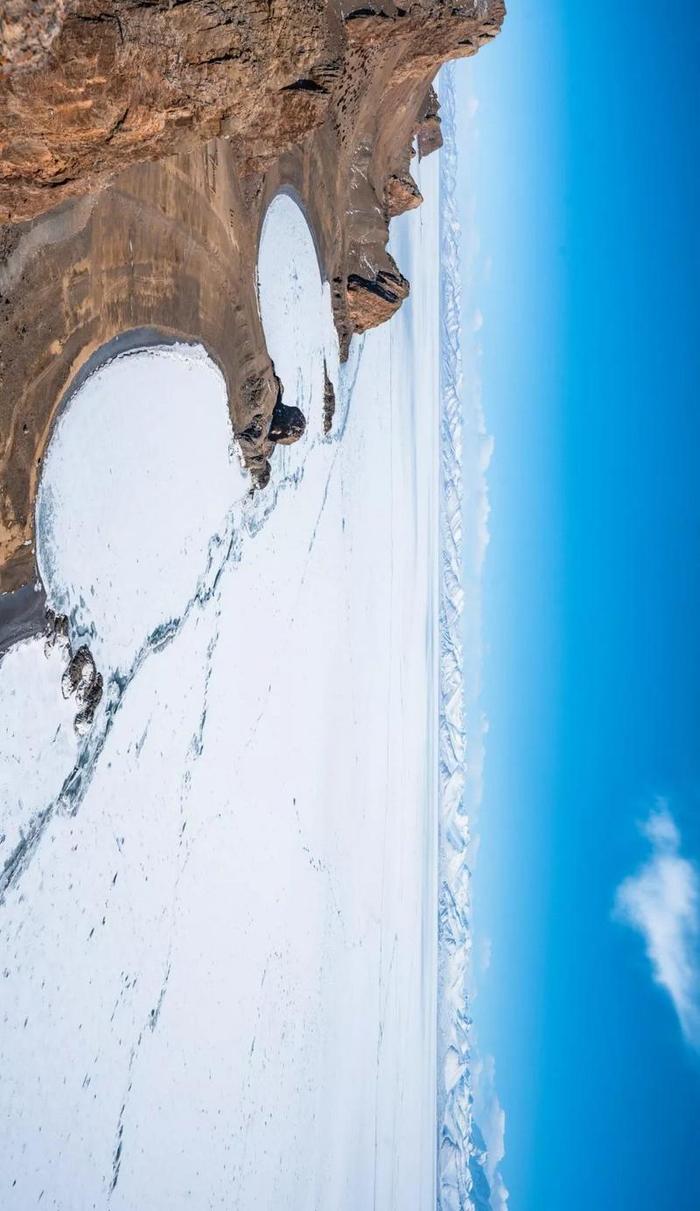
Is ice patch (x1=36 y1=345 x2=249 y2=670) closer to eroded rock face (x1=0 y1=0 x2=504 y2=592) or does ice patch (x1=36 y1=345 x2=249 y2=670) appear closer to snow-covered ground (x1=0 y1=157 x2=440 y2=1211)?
snow-covered ground (x1=0 y1=157 x2=440 y2=1211)

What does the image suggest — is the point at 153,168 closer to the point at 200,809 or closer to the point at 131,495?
the point at 131,495

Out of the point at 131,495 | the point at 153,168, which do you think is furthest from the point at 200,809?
the point at 153,168

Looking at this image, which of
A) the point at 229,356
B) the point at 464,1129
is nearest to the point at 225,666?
the point at 229,356

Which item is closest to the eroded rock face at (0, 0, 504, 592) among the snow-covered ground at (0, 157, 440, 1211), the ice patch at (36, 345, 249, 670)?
the ice patch at (36, 345, 249, 670)

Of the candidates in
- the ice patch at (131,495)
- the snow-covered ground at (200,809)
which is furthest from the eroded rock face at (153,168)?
the snow-covered ground at (200,809)

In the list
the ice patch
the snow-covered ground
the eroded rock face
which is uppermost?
the eroded rock face

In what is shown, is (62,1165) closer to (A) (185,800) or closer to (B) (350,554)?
(A) (185,800)

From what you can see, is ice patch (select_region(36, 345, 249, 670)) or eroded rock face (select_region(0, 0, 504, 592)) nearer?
eroded rock face (select_region(0, 0, 504, 592))
